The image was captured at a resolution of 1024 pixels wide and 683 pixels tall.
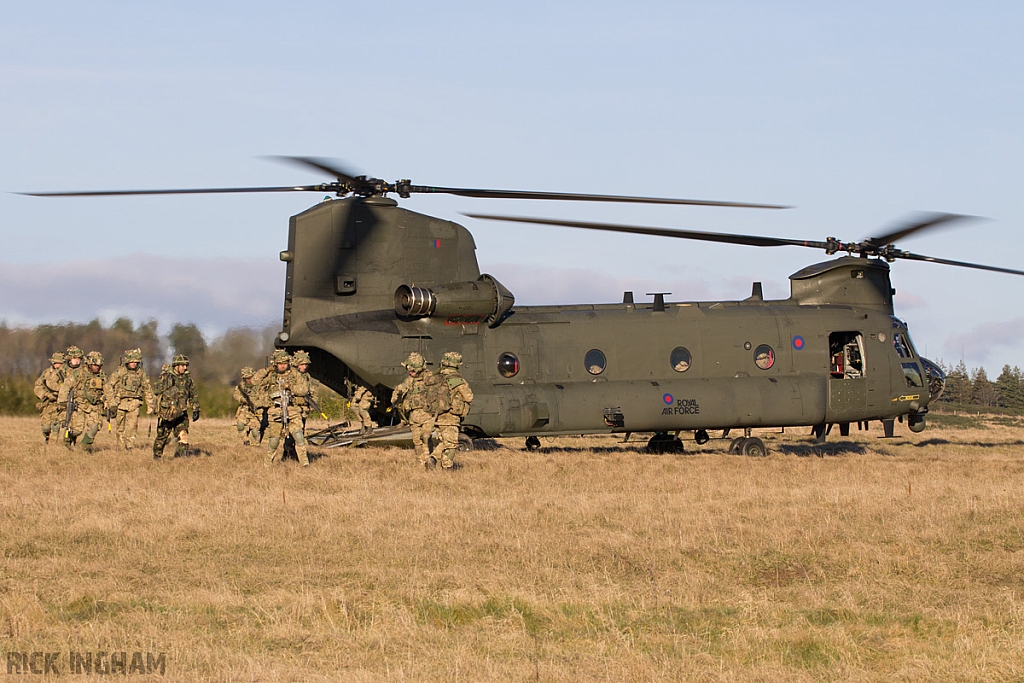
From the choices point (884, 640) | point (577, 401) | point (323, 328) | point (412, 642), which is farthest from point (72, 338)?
point (884, 640)

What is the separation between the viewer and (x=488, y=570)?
9.59 m

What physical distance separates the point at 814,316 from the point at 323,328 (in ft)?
33.5

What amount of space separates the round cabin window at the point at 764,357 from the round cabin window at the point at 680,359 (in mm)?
1452

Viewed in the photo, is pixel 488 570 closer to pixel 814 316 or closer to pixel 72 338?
pixel 814 316

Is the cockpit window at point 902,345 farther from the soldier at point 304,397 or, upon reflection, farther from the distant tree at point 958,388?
the distant tree at point 958,388

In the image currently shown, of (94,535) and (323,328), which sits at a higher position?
(323,328)

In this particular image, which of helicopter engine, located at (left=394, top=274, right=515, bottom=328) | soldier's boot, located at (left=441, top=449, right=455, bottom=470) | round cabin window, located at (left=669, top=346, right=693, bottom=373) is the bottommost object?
soldier's boot, located at (left=441, top=449, right=455, bottom=470)

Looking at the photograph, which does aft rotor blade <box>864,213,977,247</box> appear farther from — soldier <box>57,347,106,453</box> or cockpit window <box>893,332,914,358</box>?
soldier <box>57,347,106,453</box>

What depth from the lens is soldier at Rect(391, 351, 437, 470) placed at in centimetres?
1706

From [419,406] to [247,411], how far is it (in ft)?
22.7

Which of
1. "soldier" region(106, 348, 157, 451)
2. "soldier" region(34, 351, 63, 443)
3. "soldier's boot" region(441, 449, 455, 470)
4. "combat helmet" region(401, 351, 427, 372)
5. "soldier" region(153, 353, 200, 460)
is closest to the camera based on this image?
"soldier's boot" region(441, 449, 455, 470)

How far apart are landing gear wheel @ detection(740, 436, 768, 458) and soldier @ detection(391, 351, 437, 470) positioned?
23.6ft

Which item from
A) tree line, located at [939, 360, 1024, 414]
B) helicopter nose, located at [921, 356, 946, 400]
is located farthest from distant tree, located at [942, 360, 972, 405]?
helicopter nose, located at [921, 356, 946, 400]

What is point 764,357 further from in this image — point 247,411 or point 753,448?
point 247,411
